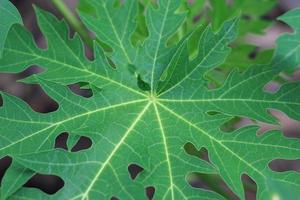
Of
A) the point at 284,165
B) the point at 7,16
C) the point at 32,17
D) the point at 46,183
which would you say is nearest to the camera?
the point at 7,16

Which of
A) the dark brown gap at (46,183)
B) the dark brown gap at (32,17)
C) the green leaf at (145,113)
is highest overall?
the dark brown gap at (32,17)

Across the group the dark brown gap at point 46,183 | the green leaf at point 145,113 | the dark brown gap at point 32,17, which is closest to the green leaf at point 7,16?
the green leaf at point 145,113

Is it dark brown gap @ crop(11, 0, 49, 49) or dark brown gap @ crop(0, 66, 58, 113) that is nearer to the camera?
dark brown gap @ crop(0, 66, 58, 113)

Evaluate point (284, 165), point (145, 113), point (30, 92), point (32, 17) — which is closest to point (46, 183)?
point (30, 92)

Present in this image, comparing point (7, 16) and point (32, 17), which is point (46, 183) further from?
point (7, 16)

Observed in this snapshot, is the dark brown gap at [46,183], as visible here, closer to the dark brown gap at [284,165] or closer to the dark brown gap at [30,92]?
the dark brown gap at [30,92]

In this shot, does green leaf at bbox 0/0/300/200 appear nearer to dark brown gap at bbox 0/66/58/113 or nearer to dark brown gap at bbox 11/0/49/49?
dark brown gap at bbox 0/66/58/113

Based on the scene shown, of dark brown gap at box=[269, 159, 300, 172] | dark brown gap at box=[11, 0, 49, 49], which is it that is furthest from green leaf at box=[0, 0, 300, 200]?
dark brown gap at box=[11, 0, 49, 49]

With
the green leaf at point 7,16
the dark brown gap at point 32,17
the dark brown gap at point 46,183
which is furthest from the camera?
the dark brown gap at point 32,17

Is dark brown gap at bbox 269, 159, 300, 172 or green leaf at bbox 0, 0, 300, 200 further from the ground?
dark brown gap at bbox 269, 159, 300, 172
